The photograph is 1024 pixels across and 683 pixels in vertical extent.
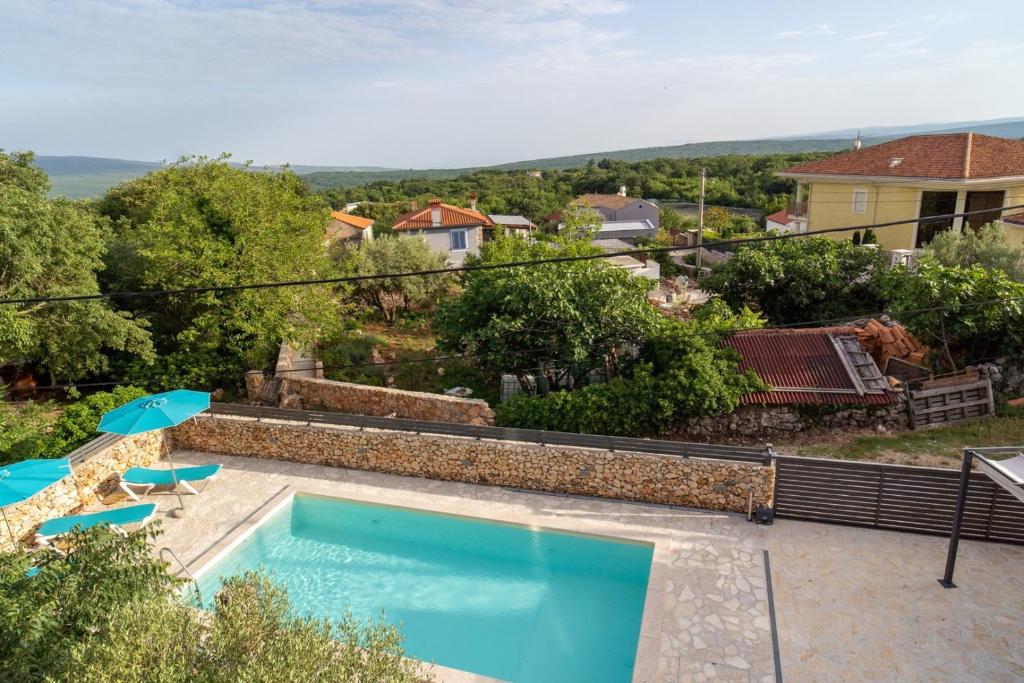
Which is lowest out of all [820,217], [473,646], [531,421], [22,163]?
[473,646]

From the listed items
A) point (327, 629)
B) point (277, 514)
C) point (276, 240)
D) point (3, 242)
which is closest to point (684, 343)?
point (277, 514)

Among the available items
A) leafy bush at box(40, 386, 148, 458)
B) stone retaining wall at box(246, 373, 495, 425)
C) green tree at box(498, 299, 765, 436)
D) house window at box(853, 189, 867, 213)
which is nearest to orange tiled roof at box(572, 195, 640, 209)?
house window at box(853, 189, 867, 213)

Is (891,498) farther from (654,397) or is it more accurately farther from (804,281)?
(804,281)

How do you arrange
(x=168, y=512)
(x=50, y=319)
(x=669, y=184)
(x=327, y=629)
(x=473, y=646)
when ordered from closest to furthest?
(x=327, y=629), (x=473, y=646), (x=168, y=512), (x=50, y=319), (x=669, y=184)

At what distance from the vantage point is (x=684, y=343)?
16.1 m

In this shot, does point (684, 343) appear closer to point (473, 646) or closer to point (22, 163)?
point (473, 646)

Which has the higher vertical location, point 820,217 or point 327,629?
point 820,217

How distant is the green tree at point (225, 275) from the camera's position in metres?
19.1

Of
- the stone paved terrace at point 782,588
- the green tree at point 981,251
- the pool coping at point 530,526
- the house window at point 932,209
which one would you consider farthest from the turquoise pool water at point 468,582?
the house window at point 932,209

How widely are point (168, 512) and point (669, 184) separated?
95194 millimetres

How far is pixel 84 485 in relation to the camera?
13828mm

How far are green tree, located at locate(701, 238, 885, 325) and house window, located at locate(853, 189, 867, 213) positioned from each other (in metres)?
7.55

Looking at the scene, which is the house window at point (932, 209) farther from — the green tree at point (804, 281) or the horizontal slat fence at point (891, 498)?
the horizontal slat fence at point (891, 498)

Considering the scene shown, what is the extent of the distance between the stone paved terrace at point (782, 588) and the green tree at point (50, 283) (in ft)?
24.1
